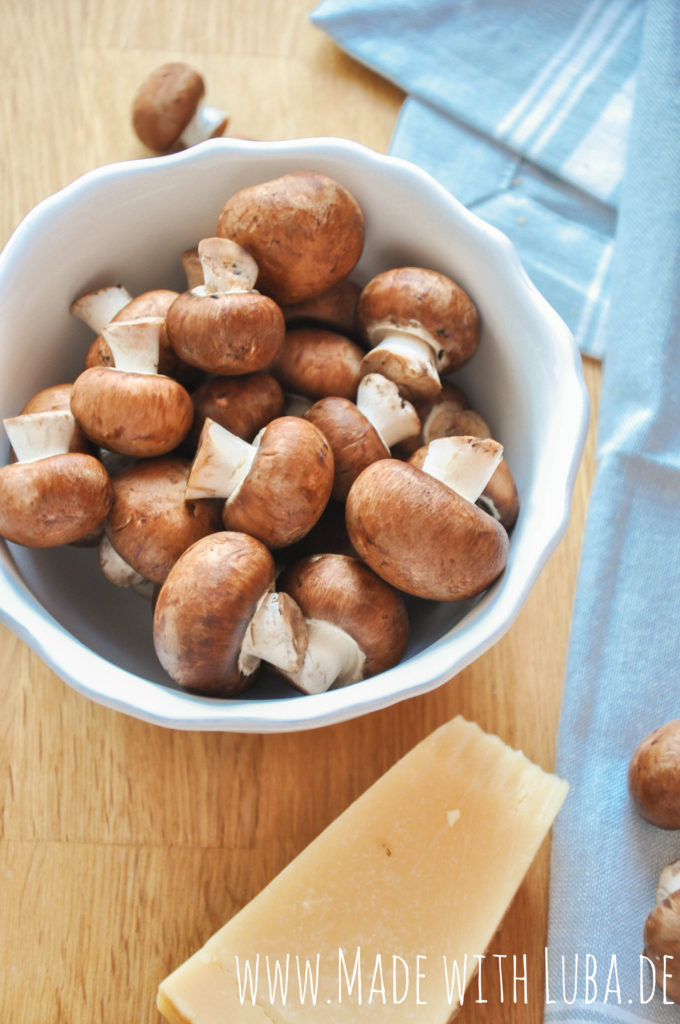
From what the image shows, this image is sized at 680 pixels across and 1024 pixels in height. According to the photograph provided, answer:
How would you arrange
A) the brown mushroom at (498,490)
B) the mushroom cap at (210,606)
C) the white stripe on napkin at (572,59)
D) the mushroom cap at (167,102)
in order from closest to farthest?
the mushroom cap at (210,606) → the brown mushroom at (498,490) → the mushroom cap at (167,102) → the white stripe on napkin at (572,59)

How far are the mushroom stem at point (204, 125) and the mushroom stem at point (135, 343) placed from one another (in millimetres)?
445

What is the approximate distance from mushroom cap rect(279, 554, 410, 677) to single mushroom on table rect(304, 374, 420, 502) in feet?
0.28

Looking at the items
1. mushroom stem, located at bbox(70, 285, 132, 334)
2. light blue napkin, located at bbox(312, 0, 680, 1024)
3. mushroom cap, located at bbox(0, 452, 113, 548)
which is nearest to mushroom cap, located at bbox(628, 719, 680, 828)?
light blue napkin, located at bbox(312, 0, 680, 1024)

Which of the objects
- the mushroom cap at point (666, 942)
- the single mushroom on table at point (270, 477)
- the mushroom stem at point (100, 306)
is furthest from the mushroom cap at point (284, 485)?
the mushroom cap at point (666, 942)

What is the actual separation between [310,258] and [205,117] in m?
0.44

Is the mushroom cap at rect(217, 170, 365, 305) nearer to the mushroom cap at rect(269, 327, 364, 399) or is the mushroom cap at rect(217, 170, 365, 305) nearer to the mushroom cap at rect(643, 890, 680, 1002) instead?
the mushroom cap at rect(269, 327, 364, 399)

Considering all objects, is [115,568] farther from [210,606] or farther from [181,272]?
[181,272]

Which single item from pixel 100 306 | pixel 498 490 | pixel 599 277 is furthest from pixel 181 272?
pixel 599 277

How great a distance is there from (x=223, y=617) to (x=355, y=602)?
13 centimetres

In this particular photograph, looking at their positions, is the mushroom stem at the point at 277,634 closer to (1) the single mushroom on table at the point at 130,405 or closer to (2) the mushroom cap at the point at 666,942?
(1) the single mushroom on table at the point at 130,405

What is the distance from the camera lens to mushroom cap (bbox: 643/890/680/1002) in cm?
95

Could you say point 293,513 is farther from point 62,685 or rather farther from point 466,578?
point 62,685

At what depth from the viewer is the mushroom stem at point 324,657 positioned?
2.78 feet

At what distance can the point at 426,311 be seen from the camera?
93 cm
